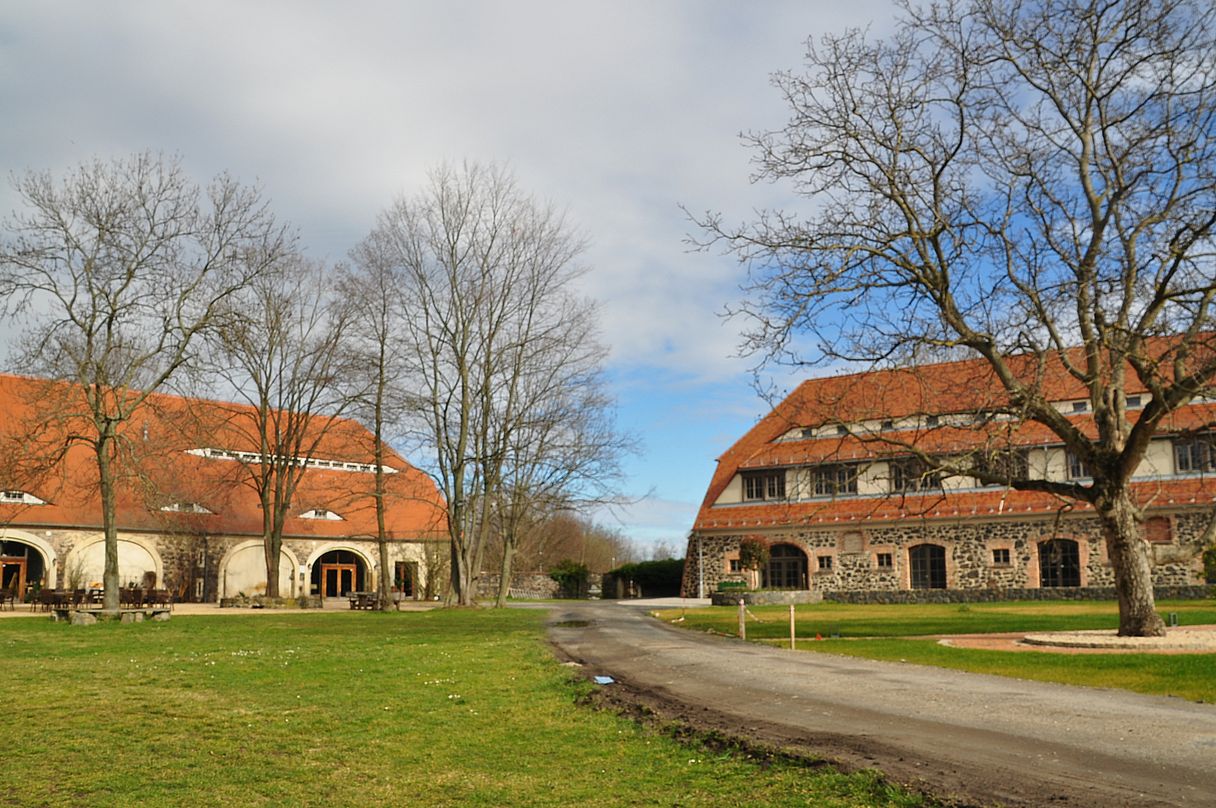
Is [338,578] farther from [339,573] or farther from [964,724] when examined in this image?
[964,724]

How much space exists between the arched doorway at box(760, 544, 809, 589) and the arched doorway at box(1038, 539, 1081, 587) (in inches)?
361

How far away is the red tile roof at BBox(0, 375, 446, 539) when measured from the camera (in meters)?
31.7

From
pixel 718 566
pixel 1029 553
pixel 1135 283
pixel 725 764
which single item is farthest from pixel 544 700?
pixel 718 566

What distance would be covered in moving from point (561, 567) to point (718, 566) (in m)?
17.3

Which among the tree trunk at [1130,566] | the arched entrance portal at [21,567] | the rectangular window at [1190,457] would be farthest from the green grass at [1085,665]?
the arched entrance portal at [21,567]

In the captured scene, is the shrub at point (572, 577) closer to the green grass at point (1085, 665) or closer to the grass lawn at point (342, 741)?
the green grass at point (1085, 665)

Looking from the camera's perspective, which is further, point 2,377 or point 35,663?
point 2,377

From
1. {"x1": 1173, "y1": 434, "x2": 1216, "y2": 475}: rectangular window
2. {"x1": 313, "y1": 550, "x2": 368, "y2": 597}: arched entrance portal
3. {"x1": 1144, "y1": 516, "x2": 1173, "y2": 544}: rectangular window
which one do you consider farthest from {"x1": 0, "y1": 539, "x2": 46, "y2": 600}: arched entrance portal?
{"x1": 1173, "y1": 434, "x2": 1216, "y2": 475}: rectangular window

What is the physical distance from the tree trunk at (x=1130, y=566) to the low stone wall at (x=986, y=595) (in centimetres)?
1908

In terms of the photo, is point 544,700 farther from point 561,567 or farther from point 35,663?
point 561,567

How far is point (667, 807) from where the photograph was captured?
5.59m

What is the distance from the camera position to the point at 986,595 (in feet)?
117

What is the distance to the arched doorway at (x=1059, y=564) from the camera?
114 feet

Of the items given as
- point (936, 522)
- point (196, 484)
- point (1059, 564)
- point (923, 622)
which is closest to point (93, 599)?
point (196, 484)
